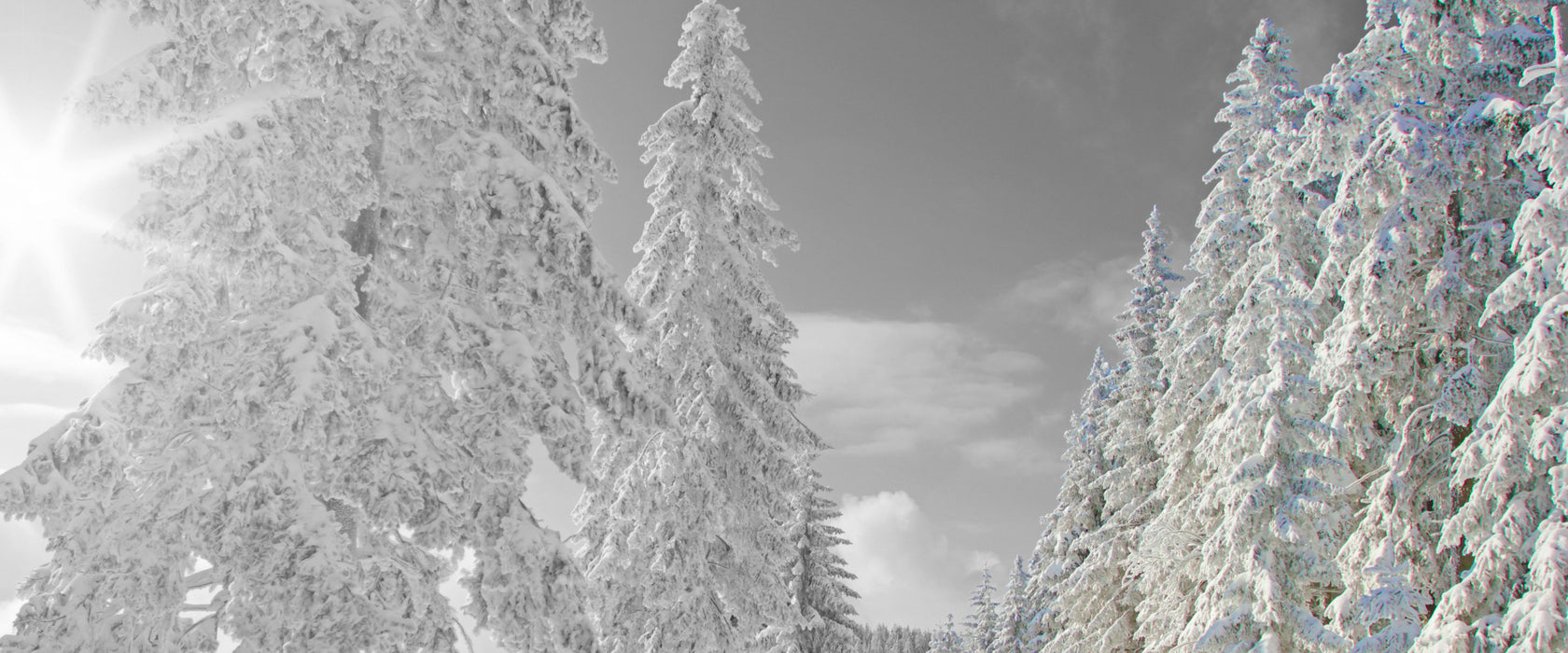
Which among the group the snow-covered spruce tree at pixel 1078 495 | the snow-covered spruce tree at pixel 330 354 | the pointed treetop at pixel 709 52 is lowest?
the snow-covered spruce tree at pixel 330 354

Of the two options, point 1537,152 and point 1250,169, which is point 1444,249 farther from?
point 1250,169

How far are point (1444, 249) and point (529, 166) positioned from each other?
13026 millimetres

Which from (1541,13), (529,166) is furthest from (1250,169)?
(529,166)

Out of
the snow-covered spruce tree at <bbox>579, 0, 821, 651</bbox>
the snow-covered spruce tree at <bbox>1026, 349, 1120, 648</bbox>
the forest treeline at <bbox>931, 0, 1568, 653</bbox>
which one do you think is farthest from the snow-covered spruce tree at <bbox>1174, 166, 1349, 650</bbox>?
the snow-covered spruce tree at <bbox>1026, 349, 1120, 648</bbox>

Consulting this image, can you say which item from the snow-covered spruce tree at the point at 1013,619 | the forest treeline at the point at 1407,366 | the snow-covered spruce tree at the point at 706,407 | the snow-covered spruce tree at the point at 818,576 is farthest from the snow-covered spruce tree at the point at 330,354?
the snow-covered spruce tree at the point at 1013,619

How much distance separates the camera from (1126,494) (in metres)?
25.0

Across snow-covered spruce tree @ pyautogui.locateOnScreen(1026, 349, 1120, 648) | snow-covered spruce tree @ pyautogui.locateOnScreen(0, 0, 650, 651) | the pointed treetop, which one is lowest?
snow-covered spruce tree @ pyautogui.locateOnScreen(0, 0, 650, 651)

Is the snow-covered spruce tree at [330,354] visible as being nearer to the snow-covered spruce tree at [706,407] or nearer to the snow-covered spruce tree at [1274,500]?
the snow-covered spruce tree at [706,407]

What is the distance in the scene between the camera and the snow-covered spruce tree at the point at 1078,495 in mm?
28828

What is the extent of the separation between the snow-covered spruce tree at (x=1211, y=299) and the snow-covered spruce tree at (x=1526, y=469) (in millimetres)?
6645

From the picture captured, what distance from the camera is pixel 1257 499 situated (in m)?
13.8

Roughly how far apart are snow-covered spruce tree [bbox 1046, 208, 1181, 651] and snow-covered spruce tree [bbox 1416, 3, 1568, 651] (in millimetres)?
11773

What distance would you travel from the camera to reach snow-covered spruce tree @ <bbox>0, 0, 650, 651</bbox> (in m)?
6.67

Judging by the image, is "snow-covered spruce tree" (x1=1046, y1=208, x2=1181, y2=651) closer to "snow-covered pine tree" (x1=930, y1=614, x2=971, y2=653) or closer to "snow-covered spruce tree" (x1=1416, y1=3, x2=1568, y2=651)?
"snow-covered spruce tree" (x1=1416, y1=3, x2=1568, y2=651)
